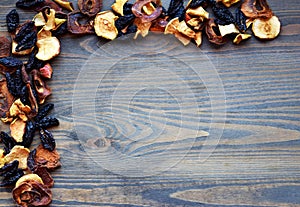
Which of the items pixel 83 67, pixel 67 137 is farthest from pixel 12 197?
pixel 83 67

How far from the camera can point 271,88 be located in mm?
768

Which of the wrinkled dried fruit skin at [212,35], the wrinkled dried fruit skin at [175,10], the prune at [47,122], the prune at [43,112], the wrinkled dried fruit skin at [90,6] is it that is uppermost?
the wrinkled dried fruit skin at [90,6]

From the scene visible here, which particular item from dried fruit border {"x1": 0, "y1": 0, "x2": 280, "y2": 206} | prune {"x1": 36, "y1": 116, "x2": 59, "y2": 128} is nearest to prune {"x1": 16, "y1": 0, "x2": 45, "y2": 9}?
dried fruit border {"x1": 0, "y1": 0, "x2": 280, "y2": 206}

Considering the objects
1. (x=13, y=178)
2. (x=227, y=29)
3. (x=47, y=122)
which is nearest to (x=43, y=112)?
(x=47, y=122)

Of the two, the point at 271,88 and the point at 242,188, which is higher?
the point at 271,88

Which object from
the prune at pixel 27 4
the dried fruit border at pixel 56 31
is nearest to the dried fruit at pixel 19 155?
the dried fruit border at pixel 56 31

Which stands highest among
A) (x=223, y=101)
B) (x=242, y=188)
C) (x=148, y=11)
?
(x=148, y=11)

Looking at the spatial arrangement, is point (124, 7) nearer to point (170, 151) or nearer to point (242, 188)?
point (170, 151)

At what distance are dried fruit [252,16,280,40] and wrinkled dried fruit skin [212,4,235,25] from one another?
5 centimetres

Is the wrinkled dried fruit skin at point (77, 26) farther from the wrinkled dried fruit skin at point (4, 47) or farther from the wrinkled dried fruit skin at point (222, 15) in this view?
the wrinkled dried fruit skin at point (222, 15)

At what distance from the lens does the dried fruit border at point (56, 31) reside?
751mm

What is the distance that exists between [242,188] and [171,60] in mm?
252

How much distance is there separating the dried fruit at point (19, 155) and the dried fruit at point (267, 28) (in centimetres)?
45

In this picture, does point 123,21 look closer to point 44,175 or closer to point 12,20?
point 12,20
